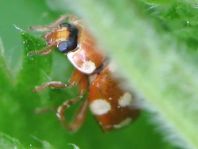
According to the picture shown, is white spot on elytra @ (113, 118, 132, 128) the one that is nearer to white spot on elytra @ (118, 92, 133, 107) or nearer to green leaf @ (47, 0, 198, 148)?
white spot on elytra @ (118, 92, 133, 107)

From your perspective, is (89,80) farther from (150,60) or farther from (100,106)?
(150,60)

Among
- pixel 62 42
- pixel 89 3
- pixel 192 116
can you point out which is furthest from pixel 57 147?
pixel 89 3

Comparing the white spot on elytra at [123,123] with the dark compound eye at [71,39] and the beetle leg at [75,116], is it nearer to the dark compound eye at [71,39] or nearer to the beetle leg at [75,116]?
the beetle leg at [75,116]

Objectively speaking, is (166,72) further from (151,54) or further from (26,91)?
(26,91)

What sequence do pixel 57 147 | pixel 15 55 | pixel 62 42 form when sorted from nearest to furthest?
1. pixel 57 147
2. pixel 15 55
3. pixel 62 42

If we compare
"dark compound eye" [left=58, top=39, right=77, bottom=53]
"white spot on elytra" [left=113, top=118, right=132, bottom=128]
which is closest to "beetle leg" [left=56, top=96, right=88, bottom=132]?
"white spot on elytra" [left=113, top=118, right=132, bottom=128]

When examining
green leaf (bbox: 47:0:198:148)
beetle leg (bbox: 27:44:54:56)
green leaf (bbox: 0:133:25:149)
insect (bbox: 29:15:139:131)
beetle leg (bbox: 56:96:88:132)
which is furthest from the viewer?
insect (bbox: 29:15:139:131)

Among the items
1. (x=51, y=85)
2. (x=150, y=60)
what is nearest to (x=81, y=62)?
(x=51, y=85)
